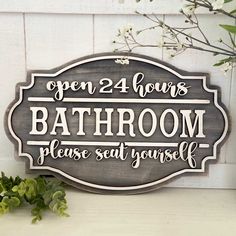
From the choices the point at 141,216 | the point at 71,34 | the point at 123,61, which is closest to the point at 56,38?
the point at 71,34

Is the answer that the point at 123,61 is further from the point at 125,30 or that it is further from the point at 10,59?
the point at 10,59

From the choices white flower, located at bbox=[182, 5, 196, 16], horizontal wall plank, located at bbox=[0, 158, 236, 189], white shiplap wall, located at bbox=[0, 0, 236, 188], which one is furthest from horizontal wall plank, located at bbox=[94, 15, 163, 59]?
horizontal wall plank, located at bbox=[0, 158, 236, 189]

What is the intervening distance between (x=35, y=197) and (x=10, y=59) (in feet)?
1.03

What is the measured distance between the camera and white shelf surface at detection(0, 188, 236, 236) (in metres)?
0.75

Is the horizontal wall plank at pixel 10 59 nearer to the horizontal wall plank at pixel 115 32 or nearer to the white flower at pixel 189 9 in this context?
the horizontal wall plank at pixel 115 32

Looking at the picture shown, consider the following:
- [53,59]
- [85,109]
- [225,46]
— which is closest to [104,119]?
[85,109]

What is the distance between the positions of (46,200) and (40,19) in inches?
15.3

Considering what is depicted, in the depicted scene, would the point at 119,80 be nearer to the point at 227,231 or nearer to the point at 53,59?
the point at 53,59

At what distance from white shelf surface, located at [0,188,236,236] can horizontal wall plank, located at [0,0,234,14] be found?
404mm

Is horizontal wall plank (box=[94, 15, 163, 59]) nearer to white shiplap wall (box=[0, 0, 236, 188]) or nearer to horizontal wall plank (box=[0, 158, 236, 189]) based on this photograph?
white shiplap wall (box=[0, 0, 236, 188])

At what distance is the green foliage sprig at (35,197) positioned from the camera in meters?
0.78

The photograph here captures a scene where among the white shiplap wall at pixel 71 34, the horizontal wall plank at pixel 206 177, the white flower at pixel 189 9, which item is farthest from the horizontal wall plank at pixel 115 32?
the horizontal wall plank at pixel 206 177

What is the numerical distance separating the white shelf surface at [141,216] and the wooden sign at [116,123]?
0.12 feet

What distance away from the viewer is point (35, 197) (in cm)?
81
